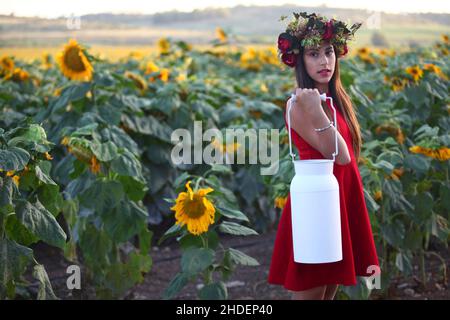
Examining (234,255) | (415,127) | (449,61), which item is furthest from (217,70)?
(234,255)

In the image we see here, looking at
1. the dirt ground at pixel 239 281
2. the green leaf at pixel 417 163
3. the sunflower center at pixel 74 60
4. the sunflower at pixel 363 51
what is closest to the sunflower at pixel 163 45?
the sunflower at pixel 363 51

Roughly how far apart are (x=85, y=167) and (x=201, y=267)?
741 millimetres

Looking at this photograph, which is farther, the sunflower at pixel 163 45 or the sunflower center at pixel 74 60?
the sunflower at pixel 163 45

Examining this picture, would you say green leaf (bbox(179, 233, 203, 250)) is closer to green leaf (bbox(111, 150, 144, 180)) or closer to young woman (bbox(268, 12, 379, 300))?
green leaf (bbox(111, 150, 144, 180))

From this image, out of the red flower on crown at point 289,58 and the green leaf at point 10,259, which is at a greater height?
the red flower on crown at point 289,58

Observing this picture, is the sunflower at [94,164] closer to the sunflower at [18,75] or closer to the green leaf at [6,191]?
the green leaf at [6,191]

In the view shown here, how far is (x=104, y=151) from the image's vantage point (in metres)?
3.01

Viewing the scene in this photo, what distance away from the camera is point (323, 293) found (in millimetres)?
2354

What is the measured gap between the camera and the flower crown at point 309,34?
2.35m

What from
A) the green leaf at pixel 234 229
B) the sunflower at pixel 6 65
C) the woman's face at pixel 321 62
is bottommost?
the green leaf at pixel 234 229

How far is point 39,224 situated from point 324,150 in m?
0.89

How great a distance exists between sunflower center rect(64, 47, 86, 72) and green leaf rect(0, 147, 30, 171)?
174 cm

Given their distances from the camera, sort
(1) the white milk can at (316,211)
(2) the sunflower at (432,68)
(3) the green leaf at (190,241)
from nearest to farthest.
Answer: (1) the white milk can at (316,211)
(3) the green leaf at (190,241)
(2) the sunflower at (432,68)

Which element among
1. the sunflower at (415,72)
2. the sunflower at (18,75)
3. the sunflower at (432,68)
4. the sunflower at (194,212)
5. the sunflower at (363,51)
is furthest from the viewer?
the sunflower at (363,51)
